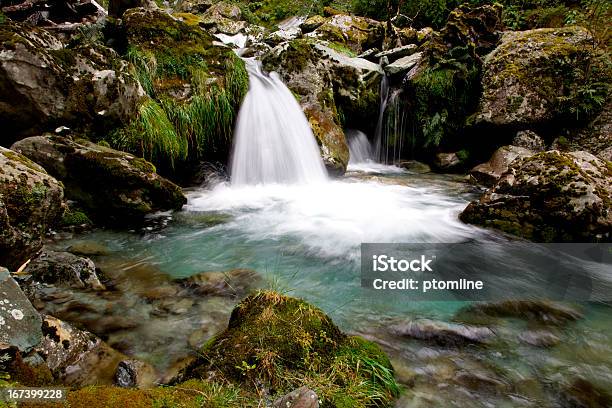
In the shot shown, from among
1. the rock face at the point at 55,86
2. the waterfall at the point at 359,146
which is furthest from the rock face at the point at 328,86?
the rock face at the point at 55,86

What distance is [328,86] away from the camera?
10453 millimetres

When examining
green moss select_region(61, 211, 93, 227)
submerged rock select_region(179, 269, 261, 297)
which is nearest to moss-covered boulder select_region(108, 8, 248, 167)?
green moss select_region(61, 211, 93, 227)

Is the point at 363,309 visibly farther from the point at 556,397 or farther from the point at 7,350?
the point at 7,350

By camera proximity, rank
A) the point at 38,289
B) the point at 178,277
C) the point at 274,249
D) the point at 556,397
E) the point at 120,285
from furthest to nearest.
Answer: the point at 274,249 < the point at 178,277 < the point at 120,285 < the point at 38,289 < the point at 556,397

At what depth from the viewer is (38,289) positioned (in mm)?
3441

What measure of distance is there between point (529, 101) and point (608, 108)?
1.75 metres

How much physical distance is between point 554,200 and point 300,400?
494 centimetres

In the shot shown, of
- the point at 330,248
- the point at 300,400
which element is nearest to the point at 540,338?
the point at 300,400

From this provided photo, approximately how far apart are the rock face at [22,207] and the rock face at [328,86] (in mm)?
6656

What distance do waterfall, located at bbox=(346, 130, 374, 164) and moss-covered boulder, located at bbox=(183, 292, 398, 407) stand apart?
9687mm

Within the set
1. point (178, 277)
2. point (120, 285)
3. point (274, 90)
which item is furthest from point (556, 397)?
point (274, 90)

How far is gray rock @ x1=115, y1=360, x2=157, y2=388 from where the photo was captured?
239 cm

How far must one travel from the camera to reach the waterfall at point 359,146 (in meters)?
11.9

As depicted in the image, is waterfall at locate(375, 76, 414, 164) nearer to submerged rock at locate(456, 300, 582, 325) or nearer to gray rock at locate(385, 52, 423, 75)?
gray rock at locate(385, 52, 423, 75)
